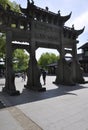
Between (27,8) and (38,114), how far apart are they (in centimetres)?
953

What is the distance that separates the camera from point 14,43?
12.3 meters

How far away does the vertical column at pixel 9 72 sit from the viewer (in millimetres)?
11141

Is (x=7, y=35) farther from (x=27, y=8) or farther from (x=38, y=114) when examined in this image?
(x=38, y=114)

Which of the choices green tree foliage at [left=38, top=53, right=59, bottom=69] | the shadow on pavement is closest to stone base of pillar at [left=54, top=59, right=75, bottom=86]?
the shadow on pavement

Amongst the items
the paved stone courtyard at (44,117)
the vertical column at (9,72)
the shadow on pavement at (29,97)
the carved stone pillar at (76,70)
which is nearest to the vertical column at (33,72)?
the shadow on pavement at (29,97)

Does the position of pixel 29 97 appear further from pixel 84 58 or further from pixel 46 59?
pixel 46 59

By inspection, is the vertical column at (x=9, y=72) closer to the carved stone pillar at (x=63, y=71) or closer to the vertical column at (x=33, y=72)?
the vertical column at (x=33, y=72)

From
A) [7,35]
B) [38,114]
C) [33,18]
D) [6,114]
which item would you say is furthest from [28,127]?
[33,18]

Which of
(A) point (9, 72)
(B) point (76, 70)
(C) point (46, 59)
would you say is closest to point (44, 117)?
(A) point (9, 72)

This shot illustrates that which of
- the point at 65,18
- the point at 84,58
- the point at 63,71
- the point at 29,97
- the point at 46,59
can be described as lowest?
the point at 29,97

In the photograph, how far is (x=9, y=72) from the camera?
11.3m

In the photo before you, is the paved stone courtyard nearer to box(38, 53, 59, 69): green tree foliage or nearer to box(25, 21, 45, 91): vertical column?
box(25, 21, 45, 91): vertical column

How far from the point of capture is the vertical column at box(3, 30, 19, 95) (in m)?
11.1

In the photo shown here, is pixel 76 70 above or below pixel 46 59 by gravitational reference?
below
